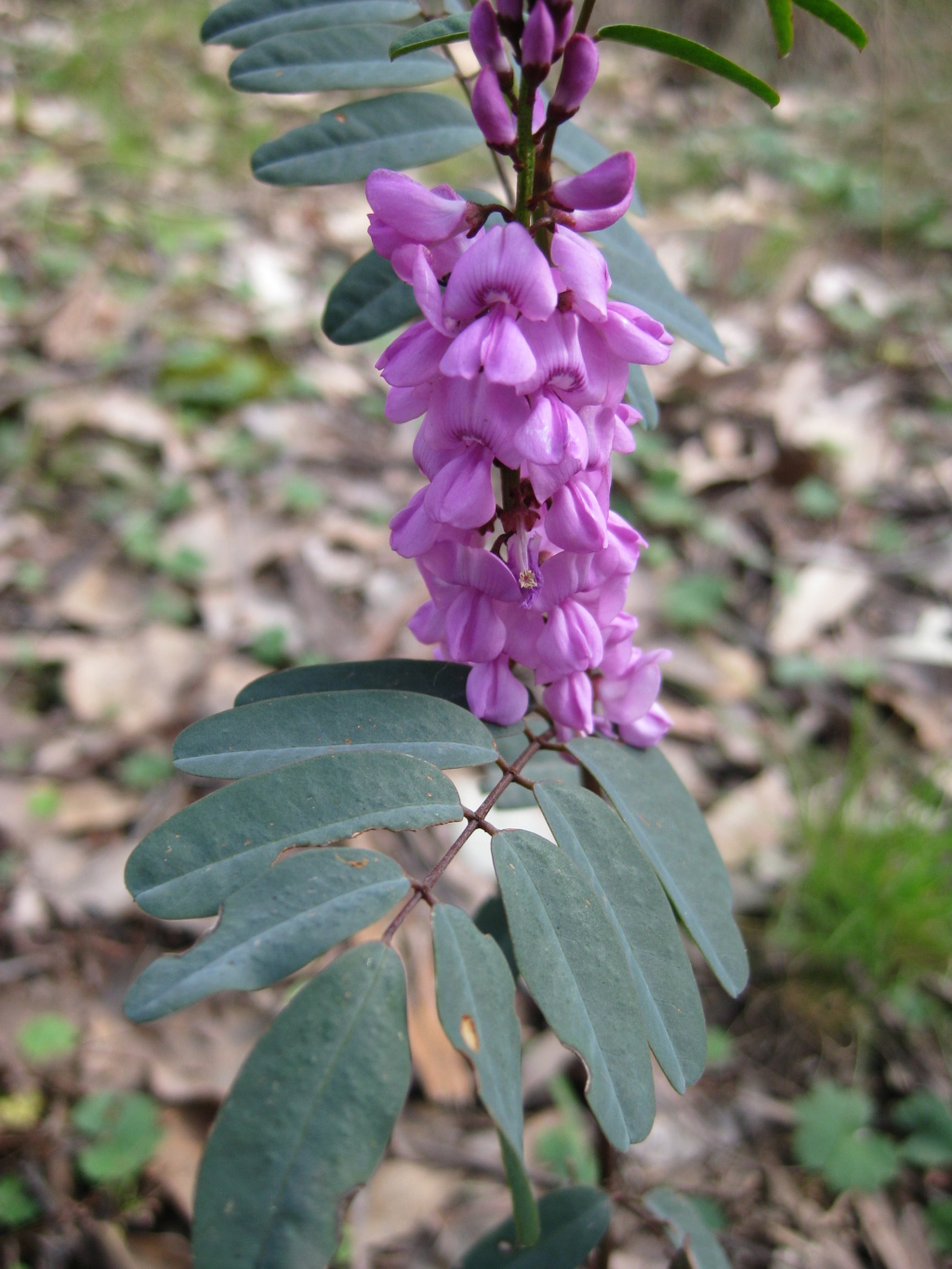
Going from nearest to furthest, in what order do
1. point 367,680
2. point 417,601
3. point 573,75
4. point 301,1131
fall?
1. point 301,1131
2. point 573,75
3. point 367,680
4. point 417,601

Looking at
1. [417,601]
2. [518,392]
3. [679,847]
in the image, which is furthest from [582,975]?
[417,601]

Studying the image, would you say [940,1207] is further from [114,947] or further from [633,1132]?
[114,947]

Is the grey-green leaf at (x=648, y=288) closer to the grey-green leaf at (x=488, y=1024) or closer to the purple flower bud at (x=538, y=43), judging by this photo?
the purple flower bud at (x=538, y=43)

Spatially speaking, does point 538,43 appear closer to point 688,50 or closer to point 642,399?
point 688,50

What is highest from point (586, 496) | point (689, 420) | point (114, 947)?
point (586, 496)

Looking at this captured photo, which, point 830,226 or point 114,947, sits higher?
point 830,226

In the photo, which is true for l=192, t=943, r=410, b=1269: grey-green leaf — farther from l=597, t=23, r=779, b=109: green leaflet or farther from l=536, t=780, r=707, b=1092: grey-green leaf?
l=597, t=23, r=779, b=109: green leaflet

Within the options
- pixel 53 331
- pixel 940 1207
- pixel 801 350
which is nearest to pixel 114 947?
pixel 940 1207
